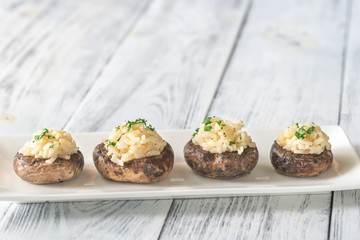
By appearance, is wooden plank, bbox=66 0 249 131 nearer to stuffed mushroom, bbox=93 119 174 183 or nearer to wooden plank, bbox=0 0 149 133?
wooden plank, bbox=0 0 149 133

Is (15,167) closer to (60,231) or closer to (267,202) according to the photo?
(60,231)

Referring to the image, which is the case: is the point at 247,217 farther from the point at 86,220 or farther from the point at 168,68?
the point at 168,68

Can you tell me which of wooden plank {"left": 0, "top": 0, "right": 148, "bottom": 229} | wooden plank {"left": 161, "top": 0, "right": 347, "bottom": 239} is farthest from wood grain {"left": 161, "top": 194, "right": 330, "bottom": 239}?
wooden plank {"left": 0, "top": 0, "right": 148, "bottom": 229}

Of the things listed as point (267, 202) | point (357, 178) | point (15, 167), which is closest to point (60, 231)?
point (15, 167)

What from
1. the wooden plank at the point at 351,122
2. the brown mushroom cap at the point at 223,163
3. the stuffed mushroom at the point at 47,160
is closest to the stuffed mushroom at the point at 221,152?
the brown mushroom cap at the point at 223,163

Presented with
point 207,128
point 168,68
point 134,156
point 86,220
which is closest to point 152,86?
point 168,68
